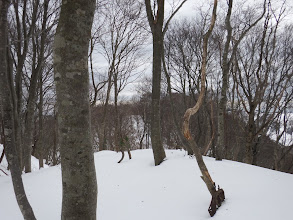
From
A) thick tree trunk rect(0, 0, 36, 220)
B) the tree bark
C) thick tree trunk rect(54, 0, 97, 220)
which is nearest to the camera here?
thick tree trunk rect(54, 0, 97, 220)

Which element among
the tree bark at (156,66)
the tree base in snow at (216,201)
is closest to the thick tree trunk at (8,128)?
the tree base in snow at (216,201)

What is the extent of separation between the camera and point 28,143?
7773 mm

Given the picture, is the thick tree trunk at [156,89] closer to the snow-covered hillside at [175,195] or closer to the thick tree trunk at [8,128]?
the snow-covered hillside at [175,195]

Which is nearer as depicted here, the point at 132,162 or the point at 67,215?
the point at 67,215

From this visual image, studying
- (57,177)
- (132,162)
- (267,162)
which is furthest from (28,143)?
(267,162)

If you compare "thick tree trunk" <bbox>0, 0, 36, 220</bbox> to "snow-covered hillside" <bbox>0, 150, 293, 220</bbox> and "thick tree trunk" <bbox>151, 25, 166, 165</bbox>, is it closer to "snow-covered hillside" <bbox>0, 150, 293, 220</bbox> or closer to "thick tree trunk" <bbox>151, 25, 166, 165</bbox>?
"snow-covered hillside" <bbox>0, 150, 293, 220</bbox>

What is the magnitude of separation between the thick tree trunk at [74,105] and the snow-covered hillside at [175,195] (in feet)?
6.70

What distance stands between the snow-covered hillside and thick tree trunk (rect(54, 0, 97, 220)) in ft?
6.70

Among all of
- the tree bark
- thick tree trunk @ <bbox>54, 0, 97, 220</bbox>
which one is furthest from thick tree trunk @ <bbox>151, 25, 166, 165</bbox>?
thick tree trunk @ <bbox>54, 0, 97, 220</bbox>

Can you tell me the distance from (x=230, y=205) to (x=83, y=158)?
7.99 ft

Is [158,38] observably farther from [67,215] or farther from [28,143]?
[28,143]

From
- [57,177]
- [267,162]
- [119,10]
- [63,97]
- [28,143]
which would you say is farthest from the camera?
[267,162]

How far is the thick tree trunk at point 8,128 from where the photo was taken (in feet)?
7.57

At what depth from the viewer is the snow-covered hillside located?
9.20ft
